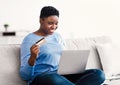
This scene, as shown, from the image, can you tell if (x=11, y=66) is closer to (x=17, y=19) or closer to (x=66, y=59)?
(x=66, y=59)

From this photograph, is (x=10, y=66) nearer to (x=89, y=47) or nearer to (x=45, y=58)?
(x=45, y=58)

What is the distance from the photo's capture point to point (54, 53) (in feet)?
6.83

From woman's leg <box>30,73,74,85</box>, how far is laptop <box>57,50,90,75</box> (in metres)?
0.07

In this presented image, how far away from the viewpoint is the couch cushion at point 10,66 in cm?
207

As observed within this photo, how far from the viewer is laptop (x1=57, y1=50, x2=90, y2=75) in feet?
6.08

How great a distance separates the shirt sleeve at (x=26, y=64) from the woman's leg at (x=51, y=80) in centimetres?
12

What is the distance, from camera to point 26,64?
2.02m

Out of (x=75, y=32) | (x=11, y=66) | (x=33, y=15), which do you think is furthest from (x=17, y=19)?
(x=11, y=66)

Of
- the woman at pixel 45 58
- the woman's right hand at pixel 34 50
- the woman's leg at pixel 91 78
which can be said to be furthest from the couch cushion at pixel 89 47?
the woman's right hand at pixel 34 50

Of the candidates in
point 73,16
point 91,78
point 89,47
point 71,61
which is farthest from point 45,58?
point 73,16

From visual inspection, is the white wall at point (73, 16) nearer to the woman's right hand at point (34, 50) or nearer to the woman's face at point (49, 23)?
the woman's face at point (49, 23)

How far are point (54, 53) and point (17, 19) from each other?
101 cm

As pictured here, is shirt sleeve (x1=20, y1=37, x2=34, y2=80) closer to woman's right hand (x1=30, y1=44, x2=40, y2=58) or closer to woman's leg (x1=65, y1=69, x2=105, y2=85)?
woman's right hand (x1=30, y1=44, x2=40, y2=58)

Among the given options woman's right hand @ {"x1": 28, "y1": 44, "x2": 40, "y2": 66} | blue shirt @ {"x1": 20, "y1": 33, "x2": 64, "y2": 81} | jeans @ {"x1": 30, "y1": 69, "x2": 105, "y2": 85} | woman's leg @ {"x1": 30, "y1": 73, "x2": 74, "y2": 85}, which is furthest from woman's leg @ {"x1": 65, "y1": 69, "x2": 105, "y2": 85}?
woman's right hand @ {"x1": 28, "y1": 44, "x2": 40, "y2": 66}
